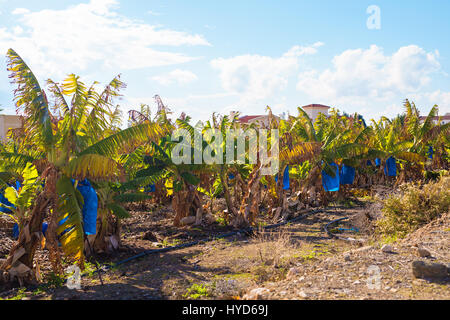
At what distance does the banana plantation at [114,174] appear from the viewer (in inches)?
255

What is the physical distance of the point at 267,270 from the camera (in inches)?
271

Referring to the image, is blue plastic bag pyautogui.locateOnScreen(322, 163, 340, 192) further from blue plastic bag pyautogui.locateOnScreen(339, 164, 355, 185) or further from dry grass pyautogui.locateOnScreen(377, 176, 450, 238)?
dry grass pyautogui.locateOnScreen(377, 176, 450, 238)

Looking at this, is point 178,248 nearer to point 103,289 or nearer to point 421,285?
point 103,289

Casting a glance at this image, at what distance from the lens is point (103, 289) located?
6441 millimetres

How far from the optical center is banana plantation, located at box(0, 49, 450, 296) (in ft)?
21.2

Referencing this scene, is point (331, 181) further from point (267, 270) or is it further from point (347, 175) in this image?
point (267, 270)

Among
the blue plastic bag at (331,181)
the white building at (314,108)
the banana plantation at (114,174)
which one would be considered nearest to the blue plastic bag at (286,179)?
the banana plantation at (114,174)

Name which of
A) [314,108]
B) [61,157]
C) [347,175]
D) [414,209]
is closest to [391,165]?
[347,175]

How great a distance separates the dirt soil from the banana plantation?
0.57 meters

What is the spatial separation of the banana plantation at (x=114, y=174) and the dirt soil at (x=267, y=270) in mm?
571

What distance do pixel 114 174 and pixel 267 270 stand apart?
335 centimetres

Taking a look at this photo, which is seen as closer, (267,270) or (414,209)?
(267,270)

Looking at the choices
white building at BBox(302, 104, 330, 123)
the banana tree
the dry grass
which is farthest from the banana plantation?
white building at BBox(302, 104, 330, 123)

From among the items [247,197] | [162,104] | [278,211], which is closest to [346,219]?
[278,211]
